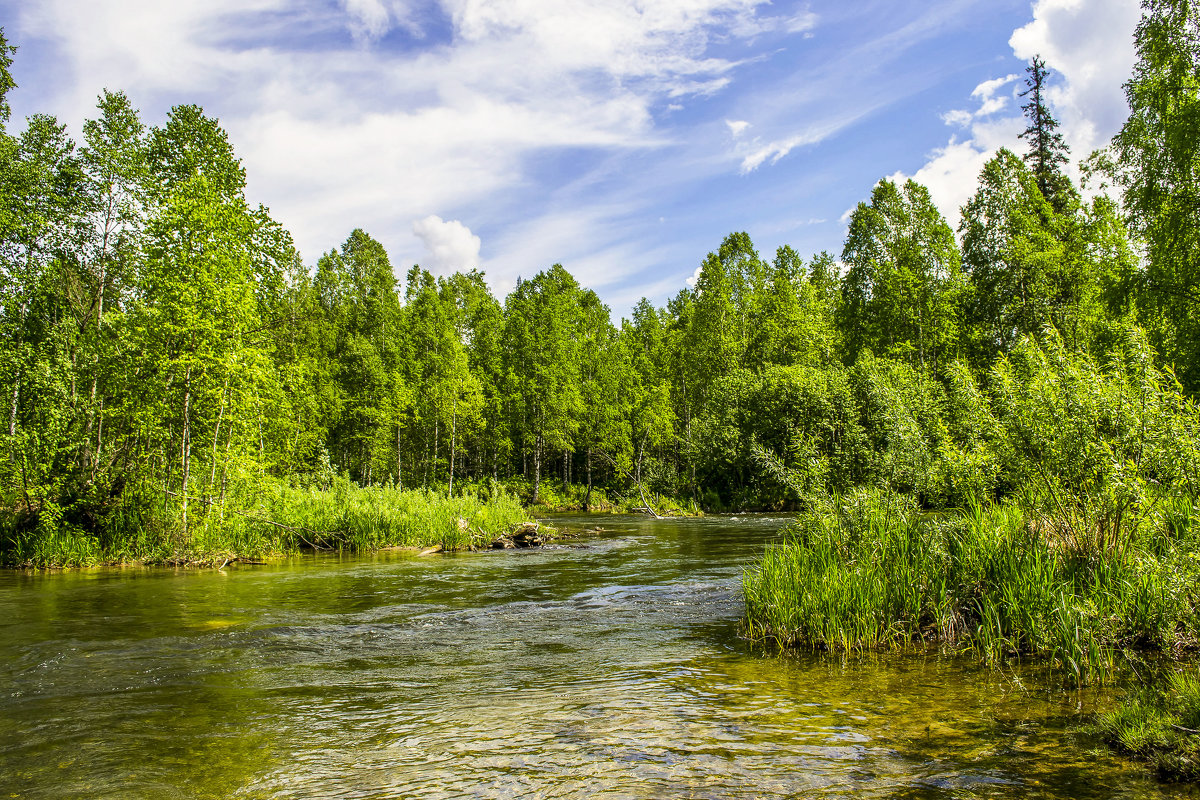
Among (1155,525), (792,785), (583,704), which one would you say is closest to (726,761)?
(792,785)

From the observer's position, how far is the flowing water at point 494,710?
5.06 m

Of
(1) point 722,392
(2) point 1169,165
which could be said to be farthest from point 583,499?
(2) point 1169,165

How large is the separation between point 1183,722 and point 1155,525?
370cm

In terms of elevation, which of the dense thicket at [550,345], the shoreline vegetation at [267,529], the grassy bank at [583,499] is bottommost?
the grassy bank at [583,499]

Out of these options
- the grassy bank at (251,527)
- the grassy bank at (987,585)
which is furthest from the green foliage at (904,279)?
the grassy bank at (987,585)

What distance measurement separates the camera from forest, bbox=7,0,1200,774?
898 centimetres

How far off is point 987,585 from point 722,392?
125 feet

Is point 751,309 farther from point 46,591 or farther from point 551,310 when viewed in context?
point 46,591

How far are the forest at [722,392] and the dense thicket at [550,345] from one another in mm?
148

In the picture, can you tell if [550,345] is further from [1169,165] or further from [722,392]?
[1169,165]

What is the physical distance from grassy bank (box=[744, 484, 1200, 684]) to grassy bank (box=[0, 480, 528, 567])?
15.7 meters

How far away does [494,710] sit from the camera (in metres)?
6.91

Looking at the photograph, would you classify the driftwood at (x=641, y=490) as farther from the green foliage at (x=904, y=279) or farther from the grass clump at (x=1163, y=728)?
the grass clump at (x=1163, y=728)

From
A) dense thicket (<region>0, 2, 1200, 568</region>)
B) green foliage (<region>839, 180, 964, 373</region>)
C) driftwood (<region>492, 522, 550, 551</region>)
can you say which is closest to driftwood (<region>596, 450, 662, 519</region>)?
dense thicket (<region>0, 2, 1200, 568</region>)
